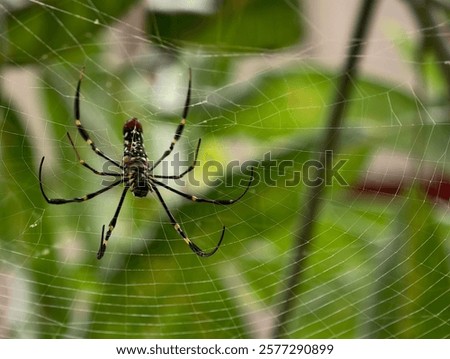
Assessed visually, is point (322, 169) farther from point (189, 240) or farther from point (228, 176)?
point (189, 240)

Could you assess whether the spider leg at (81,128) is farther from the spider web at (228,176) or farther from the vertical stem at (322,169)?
the vertical stem at (322,169)

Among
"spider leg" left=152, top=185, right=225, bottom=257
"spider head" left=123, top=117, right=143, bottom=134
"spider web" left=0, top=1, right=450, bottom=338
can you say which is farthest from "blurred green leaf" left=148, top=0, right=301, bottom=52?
"spider leg" left=152, top=185, right=225, bottom=257

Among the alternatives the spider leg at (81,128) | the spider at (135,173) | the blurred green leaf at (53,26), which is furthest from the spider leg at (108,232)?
the blurred green leaf at (53,26)

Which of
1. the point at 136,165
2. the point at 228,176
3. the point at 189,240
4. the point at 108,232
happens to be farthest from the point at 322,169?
the point at 136,165

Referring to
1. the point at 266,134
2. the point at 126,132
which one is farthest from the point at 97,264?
the point at 266,134
